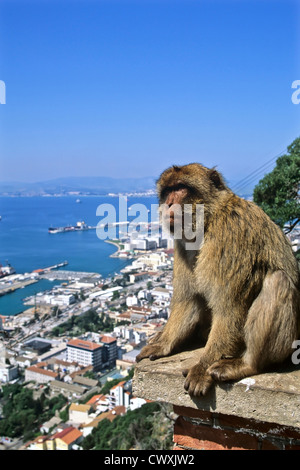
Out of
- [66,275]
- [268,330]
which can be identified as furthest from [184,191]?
[66,275]

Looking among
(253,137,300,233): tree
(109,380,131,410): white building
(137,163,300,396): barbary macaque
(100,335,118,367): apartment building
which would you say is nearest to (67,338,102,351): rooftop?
(100,335,118,367): apartment building

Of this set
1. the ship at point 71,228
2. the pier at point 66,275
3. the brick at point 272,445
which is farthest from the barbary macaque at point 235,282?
the ship at point 71,228

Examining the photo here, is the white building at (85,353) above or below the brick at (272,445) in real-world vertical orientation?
below

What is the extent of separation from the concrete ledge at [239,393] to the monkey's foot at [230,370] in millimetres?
30

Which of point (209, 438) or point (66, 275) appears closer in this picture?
point (209, 438)

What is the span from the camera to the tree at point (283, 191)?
6.45 metres

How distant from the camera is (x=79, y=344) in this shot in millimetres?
26891

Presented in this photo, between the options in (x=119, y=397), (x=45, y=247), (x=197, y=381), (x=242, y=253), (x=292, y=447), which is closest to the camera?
(x=292, y=447)

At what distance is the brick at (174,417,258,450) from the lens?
1704mm

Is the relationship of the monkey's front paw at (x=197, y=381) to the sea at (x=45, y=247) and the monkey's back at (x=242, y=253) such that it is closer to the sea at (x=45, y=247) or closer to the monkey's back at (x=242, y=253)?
the monkey's back at (x=242, y=253)

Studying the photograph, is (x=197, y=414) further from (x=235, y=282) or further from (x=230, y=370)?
(x=235, y=282)

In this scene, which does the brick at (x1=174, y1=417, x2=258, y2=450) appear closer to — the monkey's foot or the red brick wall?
the red brick wall

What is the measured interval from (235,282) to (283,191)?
5.61m
